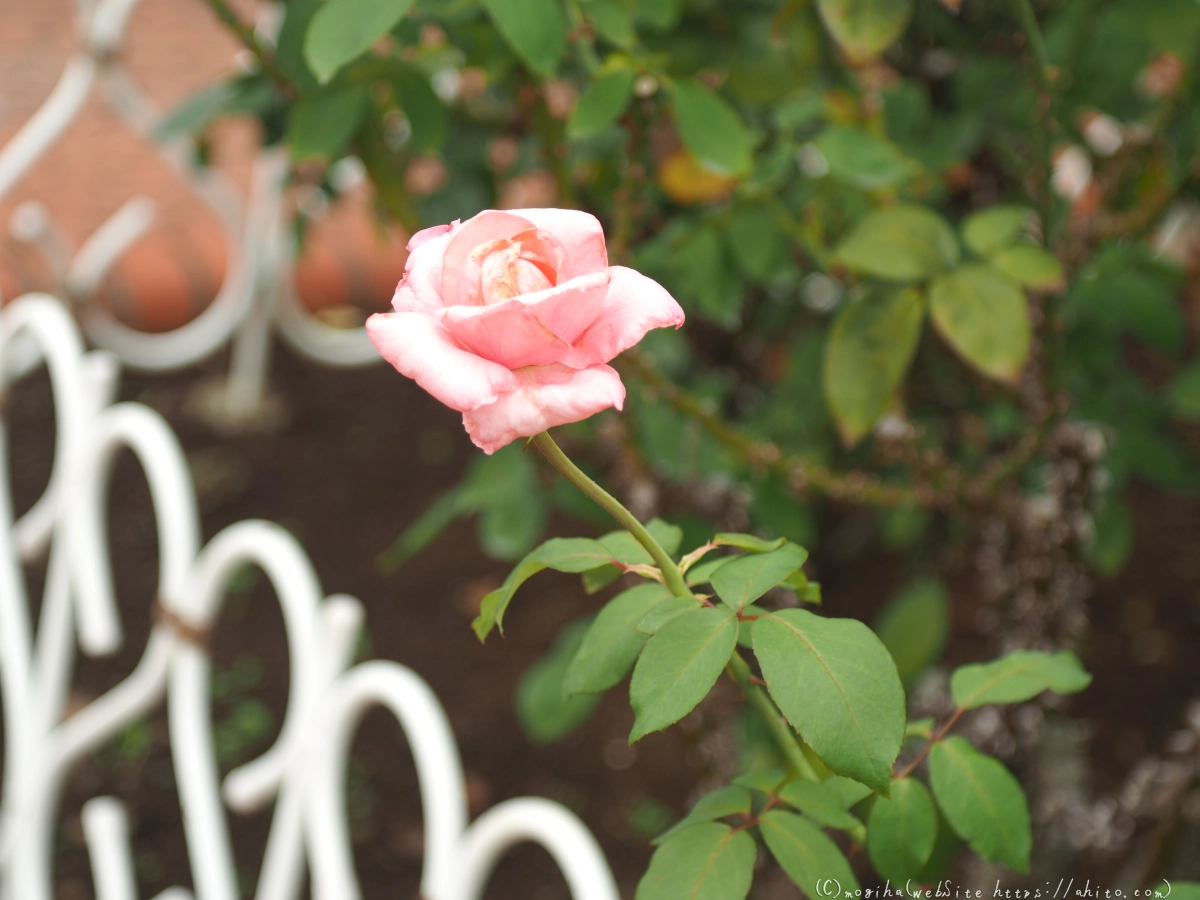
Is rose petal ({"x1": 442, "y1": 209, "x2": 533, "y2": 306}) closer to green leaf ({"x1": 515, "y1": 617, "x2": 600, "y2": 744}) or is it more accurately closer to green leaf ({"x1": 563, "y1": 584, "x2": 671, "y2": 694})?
green leaf ({"x1": 563, "y1": 584, "x2": 671, "y2": 694})

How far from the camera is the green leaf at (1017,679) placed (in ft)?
2.14

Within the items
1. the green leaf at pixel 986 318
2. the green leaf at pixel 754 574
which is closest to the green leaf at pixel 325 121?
the green leaf at pixel 986 318

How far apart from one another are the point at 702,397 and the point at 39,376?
8.27 feet

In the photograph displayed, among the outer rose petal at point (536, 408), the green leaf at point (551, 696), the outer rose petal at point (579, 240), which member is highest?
the outer rose petal at point (579, 240)

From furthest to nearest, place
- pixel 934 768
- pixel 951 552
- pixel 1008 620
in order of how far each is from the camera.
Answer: pixel 951 552, pixel 1008 620, pixel 934 768

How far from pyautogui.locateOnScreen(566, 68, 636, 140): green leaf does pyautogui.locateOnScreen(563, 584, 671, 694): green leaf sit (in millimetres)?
422

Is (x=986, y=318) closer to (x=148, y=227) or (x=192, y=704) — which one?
(x=192, y=704)

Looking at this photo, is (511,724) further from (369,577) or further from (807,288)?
(807,288)

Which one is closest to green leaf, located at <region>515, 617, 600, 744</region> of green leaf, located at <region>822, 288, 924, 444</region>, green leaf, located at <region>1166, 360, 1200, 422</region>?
green leaf, located at <region>822, 288, 924, 444</region>

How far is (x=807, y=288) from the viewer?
1.70m

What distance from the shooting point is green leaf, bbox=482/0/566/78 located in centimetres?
77

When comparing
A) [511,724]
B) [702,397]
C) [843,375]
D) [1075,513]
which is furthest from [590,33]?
[511,724]

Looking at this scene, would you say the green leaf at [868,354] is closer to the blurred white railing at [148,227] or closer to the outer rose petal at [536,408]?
the outer rose petal at [536,408]

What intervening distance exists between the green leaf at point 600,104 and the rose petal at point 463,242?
1.29ft
